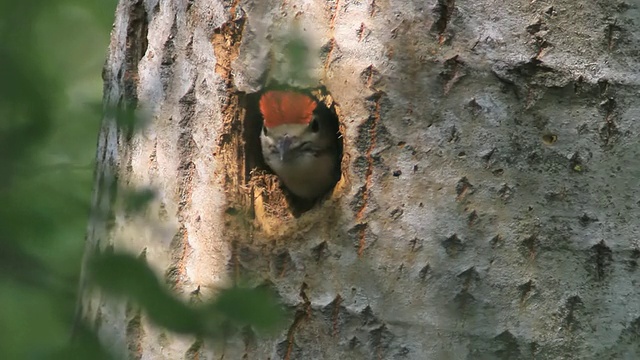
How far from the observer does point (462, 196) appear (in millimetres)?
1816

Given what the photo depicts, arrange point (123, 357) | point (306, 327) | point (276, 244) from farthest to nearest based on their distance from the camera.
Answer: point (276, 244), point (306, 327), point (123, 357)

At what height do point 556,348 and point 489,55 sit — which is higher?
point 489,55

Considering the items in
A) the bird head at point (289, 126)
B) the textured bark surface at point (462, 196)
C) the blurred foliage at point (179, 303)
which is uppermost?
the bird head at point (289, 126)

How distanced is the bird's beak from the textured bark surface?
67cm

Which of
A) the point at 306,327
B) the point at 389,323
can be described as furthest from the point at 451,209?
the point at 306,327

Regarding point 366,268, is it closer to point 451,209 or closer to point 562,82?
point 451,209

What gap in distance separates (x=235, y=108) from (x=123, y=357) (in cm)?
126

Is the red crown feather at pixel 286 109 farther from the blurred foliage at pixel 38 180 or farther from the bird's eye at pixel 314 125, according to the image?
the blurred foliage at pixel 38 180

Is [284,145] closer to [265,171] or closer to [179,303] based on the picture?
[265,171]

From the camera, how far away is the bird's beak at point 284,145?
2.65 m

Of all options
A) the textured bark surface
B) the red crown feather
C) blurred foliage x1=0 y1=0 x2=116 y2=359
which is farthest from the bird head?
blurred foliage x1=0 y1=0 x2=116 y2=359

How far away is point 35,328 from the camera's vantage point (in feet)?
3.04

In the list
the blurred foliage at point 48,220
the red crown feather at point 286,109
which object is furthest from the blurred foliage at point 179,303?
the red crown feather at point 286,109

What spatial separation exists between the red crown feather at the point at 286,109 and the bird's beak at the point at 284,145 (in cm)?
6
